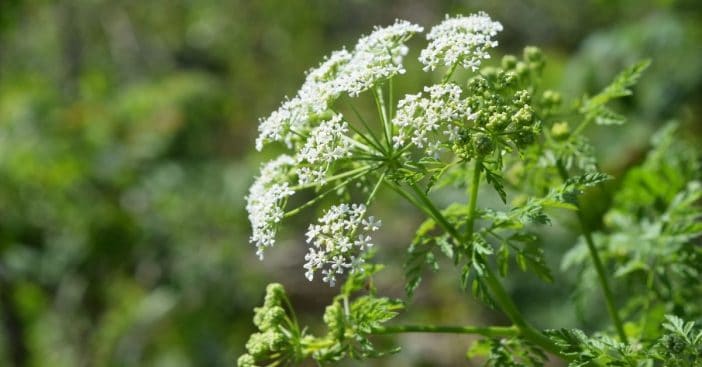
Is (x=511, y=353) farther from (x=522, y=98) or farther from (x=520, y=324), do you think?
(x=522, y=98)

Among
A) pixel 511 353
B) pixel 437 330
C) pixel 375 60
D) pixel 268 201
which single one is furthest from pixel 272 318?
pixel 375 60

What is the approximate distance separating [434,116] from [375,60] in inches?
14.7

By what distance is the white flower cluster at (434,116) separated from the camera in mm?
1881

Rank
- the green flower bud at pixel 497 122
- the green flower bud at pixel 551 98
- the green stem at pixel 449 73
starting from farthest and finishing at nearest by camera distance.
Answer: the green flower bud at pixel 551 98 < the green stem at pixel 449 73 < the green flower bud at pixel 497 122

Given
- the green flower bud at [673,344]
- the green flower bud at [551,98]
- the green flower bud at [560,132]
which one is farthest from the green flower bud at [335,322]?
the green flower bud at [551,98]

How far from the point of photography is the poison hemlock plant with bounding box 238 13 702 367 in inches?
74.5

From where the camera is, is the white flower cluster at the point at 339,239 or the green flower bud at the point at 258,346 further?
the green flower bud at the point at 258,346

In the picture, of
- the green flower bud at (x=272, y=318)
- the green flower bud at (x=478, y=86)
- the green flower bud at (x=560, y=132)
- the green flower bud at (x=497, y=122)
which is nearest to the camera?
the green flower bud at (x=497, y=122)

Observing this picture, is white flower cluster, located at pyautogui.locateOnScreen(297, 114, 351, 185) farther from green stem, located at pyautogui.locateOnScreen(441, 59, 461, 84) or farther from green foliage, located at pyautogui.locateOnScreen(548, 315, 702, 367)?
green foliage, located at pyautogui.locateOnScreen(548, 315, 702, 367)

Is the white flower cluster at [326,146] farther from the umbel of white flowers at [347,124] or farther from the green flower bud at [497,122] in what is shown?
the green flower bud at [497,122]

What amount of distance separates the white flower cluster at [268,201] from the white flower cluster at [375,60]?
35cm

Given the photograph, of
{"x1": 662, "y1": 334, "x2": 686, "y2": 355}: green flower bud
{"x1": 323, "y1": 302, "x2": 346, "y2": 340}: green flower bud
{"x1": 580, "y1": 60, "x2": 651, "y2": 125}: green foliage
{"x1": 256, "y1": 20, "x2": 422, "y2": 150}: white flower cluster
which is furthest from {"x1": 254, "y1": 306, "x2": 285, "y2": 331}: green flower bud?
{"x1": 580, "y1": 60, "x2": 651, "y2": 125}: green foliage

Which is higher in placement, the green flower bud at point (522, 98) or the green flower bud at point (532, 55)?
the green flower bud at point (532, 55)

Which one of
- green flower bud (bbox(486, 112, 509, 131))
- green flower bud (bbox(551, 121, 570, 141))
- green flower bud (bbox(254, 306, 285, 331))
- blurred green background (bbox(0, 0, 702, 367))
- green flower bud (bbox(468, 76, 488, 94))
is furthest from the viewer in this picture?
blurred green background (bbox(0, 0, 702, 367))
